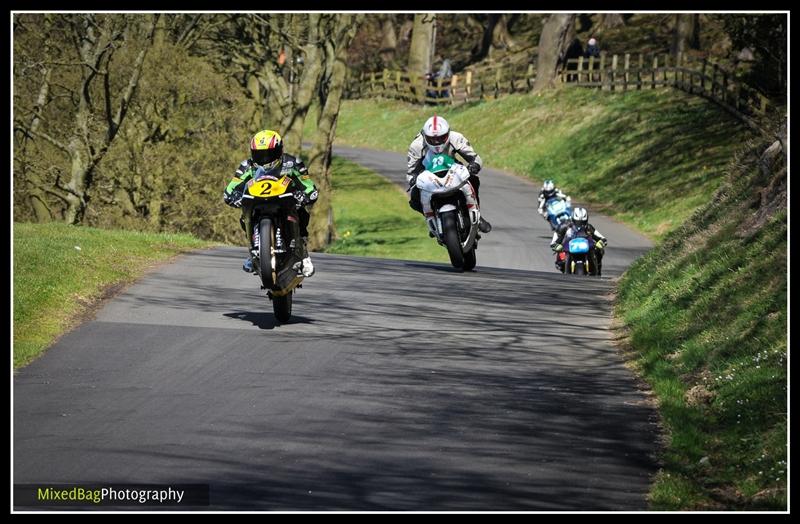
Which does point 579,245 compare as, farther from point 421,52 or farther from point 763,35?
point 421,52

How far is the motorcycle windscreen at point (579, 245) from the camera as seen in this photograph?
23.3m

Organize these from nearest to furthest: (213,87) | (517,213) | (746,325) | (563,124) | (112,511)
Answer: (112,511)
(746,325)
(213,87)
(517,213)
(563,124)

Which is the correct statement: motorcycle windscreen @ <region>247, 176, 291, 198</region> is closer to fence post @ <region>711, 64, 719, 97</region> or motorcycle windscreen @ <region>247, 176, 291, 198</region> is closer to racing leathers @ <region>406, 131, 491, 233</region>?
racing leathers @ <region>406, 131, 491, 233</region>

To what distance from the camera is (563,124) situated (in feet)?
181

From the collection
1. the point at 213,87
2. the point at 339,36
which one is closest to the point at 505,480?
the point at 213,87

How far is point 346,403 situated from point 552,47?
4874cm

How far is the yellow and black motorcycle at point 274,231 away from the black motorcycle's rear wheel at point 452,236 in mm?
4688

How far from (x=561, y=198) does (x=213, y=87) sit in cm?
850

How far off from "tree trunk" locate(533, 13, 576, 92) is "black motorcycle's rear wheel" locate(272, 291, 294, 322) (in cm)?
4289

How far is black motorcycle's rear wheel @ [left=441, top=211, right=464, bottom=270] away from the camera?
18844 mm

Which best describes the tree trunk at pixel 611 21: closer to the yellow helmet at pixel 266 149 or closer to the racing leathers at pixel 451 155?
the racing leathers at pixel 451 155

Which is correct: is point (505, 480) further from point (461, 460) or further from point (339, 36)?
point (339, 36)

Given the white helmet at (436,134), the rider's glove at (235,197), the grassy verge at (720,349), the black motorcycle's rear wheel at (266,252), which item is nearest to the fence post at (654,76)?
the grassy verge at (720,349)

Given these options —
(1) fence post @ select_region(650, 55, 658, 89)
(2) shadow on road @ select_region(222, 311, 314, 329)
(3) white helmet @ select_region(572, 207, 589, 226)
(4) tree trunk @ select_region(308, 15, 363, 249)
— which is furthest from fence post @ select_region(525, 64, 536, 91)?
(2) shadow on road @ select_region(222, 311, 314, 329)
